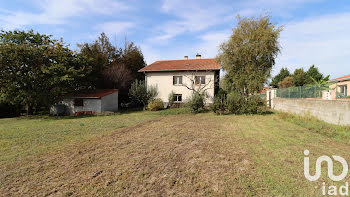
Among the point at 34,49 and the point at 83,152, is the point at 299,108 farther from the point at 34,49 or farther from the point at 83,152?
the point at 34,49

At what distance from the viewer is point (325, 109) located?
31.3 feet

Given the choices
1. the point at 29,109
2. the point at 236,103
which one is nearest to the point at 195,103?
the point at 236,103

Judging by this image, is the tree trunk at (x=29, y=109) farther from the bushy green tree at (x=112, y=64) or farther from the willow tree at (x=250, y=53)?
the willow tree at (x=250, y=53)

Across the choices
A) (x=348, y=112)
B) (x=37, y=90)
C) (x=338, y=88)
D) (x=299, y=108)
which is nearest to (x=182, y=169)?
(x=348, y=112)

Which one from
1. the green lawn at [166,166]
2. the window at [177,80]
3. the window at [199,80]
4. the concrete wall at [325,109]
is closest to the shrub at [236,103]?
the concrete wall at [325,109]

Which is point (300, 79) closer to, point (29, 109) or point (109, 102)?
point (109, 102)

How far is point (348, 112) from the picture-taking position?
803cm

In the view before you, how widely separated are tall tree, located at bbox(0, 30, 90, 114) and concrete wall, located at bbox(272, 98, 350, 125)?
19.9 metres

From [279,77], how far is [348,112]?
148 ft

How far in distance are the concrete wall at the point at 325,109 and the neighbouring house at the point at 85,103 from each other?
1837 cm

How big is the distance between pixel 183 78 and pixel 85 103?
1188cm

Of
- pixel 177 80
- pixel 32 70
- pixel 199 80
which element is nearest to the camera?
pixel 32 70

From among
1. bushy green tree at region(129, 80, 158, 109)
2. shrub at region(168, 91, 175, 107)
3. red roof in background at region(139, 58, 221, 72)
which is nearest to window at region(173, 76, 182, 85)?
red roof in background at region(139, 58, 221, 72)

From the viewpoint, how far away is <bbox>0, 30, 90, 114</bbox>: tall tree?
51.3 ft
